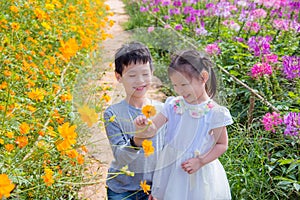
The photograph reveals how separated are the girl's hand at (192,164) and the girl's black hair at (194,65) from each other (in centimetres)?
23

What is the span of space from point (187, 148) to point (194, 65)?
28 cm

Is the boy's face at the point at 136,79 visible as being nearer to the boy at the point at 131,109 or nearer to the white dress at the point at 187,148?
the boy at the point at 131,109

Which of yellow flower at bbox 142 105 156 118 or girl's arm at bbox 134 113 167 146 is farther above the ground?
yellow flower at bbox 142 105 156 118

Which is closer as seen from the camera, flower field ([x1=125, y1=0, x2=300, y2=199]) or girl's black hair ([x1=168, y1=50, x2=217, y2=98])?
A: girl's black hair ([x1=168, y1=50, x2=217, y2=98])

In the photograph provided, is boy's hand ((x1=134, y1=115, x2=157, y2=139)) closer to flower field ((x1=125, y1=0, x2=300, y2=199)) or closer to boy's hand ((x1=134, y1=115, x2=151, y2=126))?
boy's hand ((x1=134, y1=115, x2=151, y2=126))

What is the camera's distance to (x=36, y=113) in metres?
2.26

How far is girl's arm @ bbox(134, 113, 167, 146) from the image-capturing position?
58.1 inches

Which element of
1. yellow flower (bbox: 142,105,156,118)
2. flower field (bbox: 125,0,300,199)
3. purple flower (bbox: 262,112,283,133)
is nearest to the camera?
yellow flower (bbox: 142,105,156,118)

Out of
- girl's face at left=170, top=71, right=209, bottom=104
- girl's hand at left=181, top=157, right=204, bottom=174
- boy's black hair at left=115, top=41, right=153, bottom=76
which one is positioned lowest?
girl's hand at left=181, top=157, right=204, bottom=174

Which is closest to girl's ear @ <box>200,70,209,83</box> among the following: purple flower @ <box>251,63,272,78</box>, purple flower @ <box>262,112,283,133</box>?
Answer: purple flower @ <box>262,112,283,133</box>

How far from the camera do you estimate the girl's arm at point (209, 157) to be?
5.33 ft

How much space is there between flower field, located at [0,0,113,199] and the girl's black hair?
0.39 meters

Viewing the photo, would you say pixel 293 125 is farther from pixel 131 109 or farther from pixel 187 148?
pixel 131 109

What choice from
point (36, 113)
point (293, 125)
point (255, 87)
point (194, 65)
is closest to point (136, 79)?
Result: point (194, 65)
